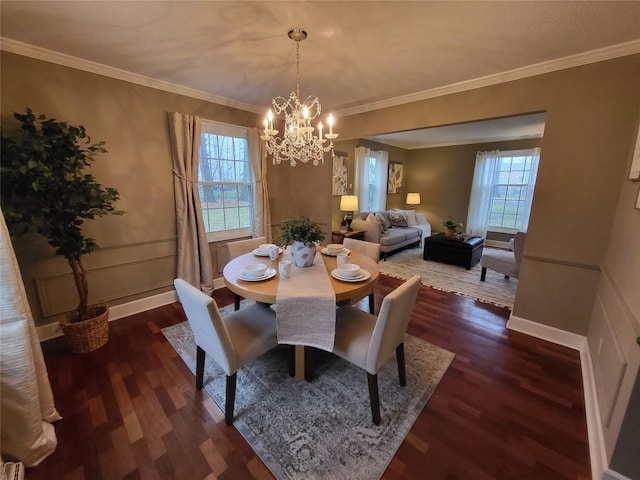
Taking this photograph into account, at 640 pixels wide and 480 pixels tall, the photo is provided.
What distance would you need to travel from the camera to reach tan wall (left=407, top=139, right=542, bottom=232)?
6289 millimetres

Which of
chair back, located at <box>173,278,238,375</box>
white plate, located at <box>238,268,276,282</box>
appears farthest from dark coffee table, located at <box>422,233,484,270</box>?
chair back, located at <box>173,278,238,375</box>

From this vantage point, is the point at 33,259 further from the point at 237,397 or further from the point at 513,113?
the point at 513,113

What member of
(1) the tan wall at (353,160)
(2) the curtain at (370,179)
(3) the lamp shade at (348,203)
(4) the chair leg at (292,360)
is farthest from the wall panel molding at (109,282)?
(2) the curtain at (370,179)

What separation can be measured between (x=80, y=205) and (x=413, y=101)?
130 inches

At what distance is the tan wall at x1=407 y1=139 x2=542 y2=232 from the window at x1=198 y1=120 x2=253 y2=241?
16.9 feet

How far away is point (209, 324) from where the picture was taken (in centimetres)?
139

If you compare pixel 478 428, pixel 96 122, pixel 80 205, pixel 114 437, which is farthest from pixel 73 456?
pixel 96 122

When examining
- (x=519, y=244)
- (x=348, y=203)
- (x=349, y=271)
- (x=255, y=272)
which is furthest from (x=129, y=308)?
(x=519, y=244)

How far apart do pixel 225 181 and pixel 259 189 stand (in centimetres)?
46

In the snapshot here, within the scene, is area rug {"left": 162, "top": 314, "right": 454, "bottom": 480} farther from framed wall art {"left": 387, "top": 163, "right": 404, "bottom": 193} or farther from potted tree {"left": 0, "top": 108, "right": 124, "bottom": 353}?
framed wall art {"left": 387, "top": 163, "right": 404, "bottom": 193}

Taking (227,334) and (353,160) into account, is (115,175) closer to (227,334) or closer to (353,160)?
(227,334)

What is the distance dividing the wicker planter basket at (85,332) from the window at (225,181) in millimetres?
1437

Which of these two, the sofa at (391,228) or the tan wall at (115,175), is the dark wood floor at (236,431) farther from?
the sofa at (391,228)

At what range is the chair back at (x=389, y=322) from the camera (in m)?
1.36
